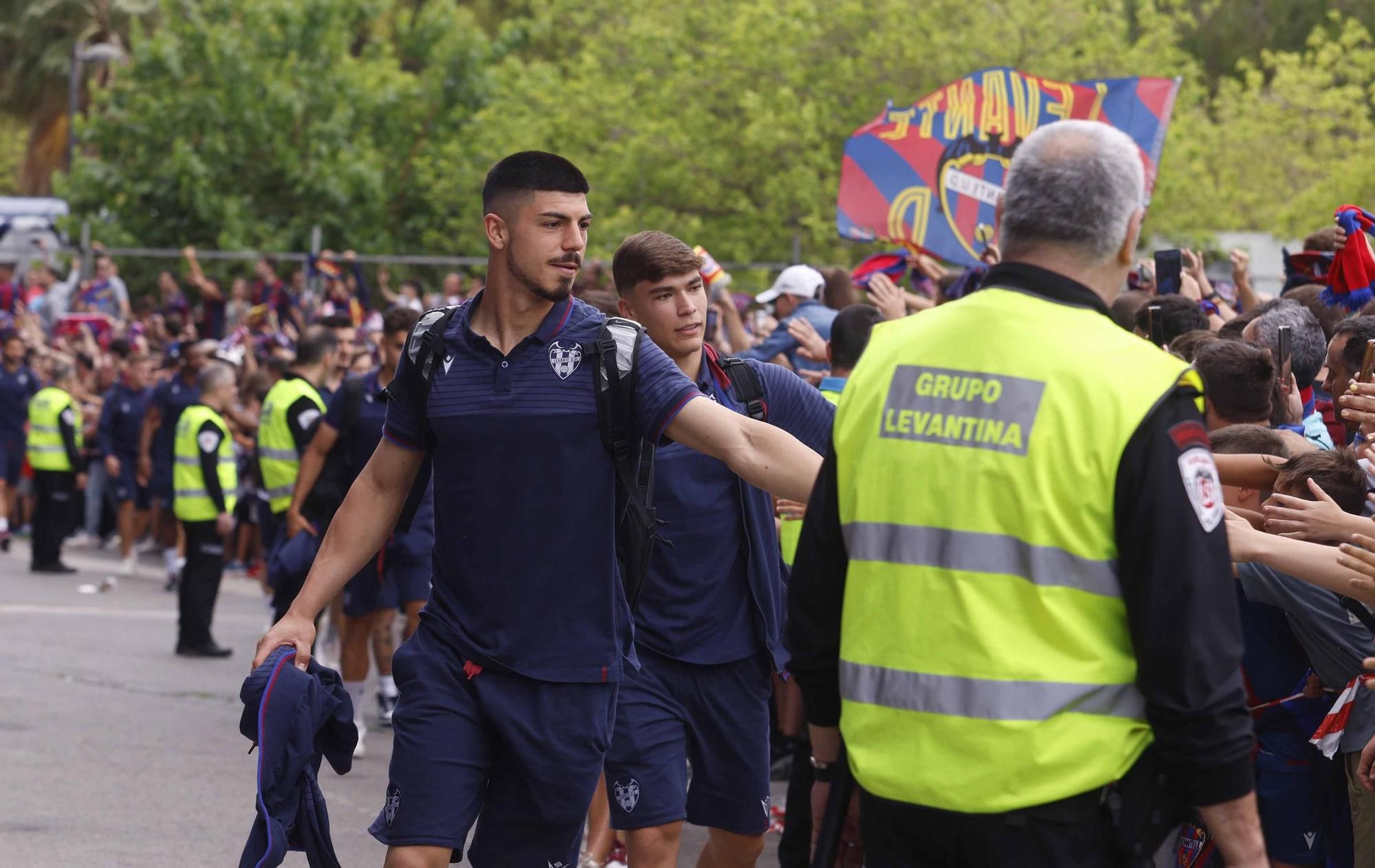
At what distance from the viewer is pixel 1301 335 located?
6648 mm

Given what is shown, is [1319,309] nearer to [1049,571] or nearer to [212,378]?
[1049,571]

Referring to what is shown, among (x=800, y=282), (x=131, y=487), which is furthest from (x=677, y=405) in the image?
(x=131, y=487)

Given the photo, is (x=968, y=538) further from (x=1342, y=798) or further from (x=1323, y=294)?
(x=1323, y=294)

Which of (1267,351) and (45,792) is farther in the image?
(45,792)

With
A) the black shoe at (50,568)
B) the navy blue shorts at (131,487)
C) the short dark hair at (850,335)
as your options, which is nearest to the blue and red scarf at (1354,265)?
the short dark hair at (850,335)

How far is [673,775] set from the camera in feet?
17.1

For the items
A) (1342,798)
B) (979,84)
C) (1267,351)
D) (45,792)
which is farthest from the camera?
(979,84)

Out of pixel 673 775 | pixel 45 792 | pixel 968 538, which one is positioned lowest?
pixel 45 792

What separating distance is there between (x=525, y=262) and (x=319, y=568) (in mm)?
939

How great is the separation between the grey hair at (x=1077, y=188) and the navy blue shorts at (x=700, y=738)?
2.48 m

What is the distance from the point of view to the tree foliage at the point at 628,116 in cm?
2130

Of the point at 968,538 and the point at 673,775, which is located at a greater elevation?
the point at 968,538

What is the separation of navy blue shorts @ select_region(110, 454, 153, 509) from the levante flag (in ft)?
28.9

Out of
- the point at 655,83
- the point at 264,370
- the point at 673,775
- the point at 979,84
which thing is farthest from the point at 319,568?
the point at 655,83
